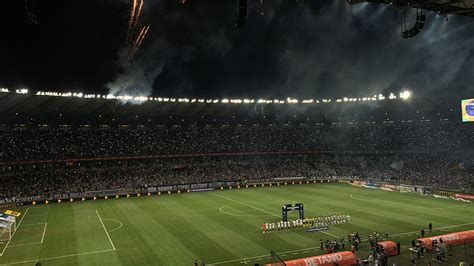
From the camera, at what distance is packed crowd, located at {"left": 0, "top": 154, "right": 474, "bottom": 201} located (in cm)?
5831

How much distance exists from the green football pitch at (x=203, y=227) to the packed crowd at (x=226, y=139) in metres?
19.1

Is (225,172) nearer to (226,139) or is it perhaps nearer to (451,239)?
(226,139)

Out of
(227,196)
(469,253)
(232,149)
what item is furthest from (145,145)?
(469,253)

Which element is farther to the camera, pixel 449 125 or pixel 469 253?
pixel 449 125

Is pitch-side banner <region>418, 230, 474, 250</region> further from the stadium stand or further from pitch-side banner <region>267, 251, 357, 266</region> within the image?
the stadium stand

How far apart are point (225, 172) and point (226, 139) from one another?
1175 cm

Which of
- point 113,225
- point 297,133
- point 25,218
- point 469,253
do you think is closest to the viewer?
point 469,253

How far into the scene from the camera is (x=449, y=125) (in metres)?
83.2

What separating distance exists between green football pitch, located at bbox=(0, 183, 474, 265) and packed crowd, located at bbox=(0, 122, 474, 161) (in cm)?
1912

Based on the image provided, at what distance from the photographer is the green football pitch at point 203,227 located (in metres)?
25.4

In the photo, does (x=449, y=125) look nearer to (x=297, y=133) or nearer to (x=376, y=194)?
(x=297, y=133)

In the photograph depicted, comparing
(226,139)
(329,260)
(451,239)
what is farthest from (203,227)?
(226,139)

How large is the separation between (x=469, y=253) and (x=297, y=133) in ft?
221

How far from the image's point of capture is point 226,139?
83.3 m
